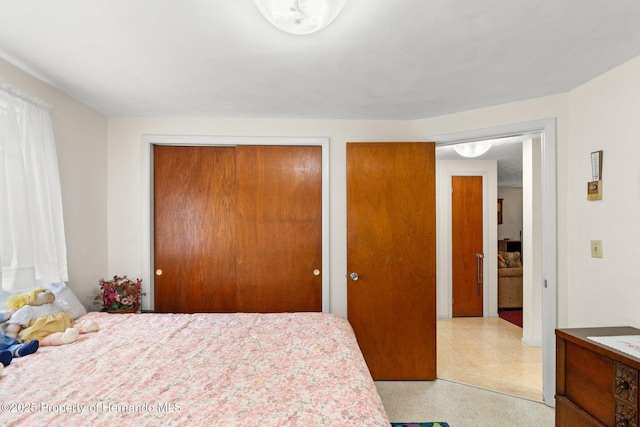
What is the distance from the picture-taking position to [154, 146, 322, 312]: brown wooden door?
2.87 metres

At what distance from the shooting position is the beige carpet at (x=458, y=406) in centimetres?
217

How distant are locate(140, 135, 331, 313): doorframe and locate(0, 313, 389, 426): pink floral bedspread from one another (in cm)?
77

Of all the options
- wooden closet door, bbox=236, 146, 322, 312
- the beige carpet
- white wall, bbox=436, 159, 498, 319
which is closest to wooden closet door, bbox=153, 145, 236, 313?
wooden closet door, bbox=236, 146, 322, 312

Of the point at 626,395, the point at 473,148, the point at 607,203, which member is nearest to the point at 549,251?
the point at 607,203

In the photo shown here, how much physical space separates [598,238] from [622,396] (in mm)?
1044

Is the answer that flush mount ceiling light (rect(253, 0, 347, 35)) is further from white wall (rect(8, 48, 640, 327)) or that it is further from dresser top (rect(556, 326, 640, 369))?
dresser top (rect(556, 326, 640, 369))

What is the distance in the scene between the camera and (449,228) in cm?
446

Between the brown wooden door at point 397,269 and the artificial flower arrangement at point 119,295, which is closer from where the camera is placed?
the artificial flower arrangement at point 119,295

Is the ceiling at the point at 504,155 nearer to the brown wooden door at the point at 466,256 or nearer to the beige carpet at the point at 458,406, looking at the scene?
the brown wooden door at the point at 466,256

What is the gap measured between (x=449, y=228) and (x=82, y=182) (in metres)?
4.36

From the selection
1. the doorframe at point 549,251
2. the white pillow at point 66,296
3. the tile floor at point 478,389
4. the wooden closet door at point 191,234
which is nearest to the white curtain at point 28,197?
the white pillow at point 66,296

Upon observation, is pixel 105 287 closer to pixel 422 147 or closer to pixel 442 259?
pixel 422 147

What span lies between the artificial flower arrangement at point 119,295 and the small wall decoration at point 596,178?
3.59 meters

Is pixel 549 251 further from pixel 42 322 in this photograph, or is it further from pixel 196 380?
pixel 42 322
